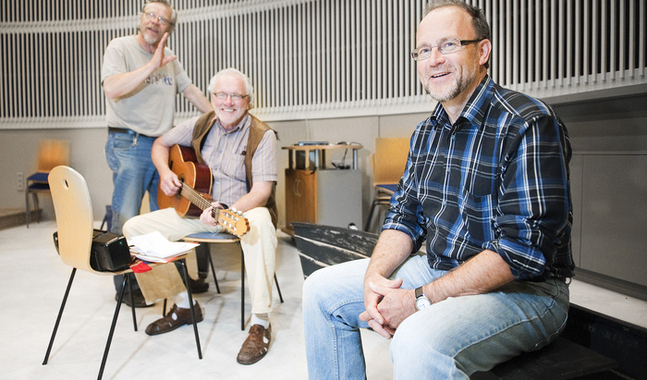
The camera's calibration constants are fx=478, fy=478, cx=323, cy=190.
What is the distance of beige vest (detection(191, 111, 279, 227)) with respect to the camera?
9.02ft

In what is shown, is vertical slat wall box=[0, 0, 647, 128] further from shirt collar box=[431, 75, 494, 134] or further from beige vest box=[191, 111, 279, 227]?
shirt collar box=[431, 75, 494, 134]

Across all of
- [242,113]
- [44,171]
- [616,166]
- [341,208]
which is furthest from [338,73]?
[44,171]

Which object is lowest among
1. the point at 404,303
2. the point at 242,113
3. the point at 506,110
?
the point at 404,303

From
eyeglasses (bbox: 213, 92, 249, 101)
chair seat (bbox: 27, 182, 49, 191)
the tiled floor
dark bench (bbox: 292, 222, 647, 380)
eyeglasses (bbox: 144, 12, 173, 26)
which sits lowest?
the tiled floor

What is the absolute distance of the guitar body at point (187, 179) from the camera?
2695 millimetres

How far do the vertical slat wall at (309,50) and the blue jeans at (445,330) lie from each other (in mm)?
2858

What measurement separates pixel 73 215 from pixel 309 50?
12.7 ft

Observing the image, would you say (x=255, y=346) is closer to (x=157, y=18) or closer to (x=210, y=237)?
(x=210, y=237)

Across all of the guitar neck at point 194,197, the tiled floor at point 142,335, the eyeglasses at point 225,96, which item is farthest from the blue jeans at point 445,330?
the eyeglasses at point 225,96

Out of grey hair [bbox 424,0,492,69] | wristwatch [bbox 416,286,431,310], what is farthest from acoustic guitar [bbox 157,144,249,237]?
grey hair [bbox 424,0,492,69]

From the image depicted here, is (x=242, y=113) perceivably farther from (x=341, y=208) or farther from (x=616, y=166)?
(x=616, y=166)

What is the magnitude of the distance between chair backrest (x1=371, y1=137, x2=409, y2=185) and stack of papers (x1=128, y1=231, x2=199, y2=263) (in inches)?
107

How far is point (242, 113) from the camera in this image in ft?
9.33

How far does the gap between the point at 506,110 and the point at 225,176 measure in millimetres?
1867
